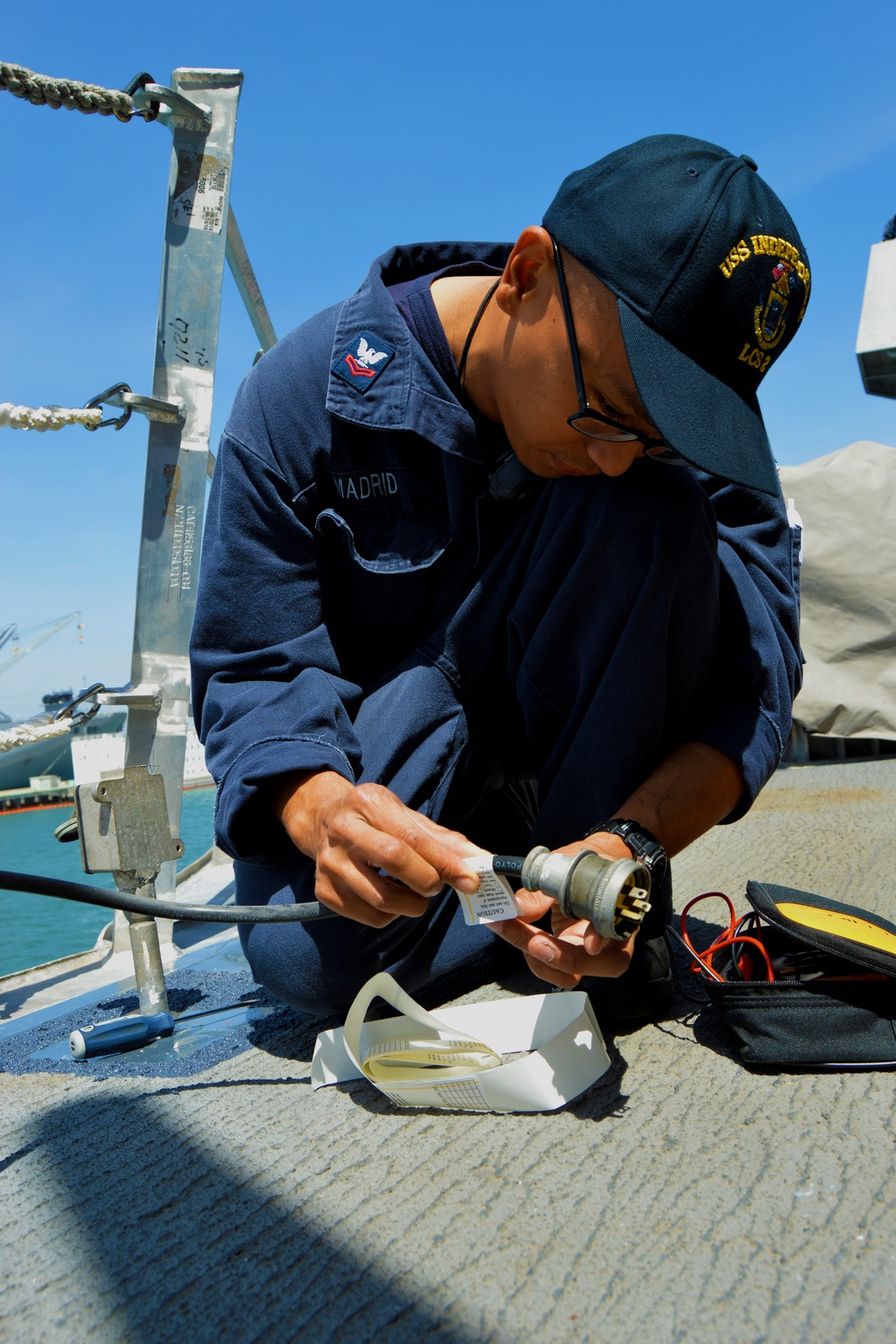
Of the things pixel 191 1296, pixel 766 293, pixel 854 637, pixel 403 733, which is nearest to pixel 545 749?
pixel 403 733

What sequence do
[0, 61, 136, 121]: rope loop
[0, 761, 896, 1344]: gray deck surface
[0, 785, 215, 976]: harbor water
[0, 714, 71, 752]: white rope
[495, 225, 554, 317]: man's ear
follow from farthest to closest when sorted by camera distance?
1. [0, 785, 215, 976]: harbor water
2. [0, 714, 71, 752]: white rope
3. [0, 61, 136, 121]: rope loop
4. [495, 225, 554, 317]: man's ear
5. [0, 761, 896, 1344]: gray deck surface

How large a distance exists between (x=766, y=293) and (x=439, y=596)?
1.93ft

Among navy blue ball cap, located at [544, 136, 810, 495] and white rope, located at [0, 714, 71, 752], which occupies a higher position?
navy blue ball cap, located at [544, 136, 810, 495]

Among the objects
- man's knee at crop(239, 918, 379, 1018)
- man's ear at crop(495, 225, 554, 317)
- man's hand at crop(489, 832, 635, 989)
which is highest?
man's ear at crop(495, 225, 554, 317)

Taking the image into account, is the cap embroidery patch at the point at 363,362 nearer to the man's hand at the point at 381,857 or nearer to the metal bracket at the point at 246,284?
the man's hand at the point at 381,857

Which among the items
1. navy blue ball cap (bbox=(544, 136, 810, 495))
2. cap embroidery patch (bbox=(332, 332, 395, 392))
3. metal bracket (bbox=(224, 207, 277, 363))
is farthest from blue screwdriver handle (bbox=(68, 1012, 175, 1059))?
metal bracket (bbox=(224, 207, 277, 363))

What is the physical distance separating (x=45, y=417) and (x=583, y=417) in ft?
4.13

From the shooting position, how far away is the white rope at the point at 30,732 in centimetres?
180

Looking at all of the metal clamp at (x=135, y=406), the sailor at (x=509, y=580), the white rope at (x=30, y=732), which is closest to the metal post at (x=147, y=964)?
the sailor at (x=509, y=580)

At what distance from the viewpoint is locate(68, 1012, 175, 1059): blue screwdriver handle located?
124cm

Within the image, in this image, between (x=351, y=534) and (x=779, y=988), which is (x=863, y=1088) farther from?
(x=351, y=534)

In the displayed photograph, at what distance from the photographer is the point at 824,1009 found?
38.5 inches

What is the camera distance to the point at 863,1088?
3.08 feet

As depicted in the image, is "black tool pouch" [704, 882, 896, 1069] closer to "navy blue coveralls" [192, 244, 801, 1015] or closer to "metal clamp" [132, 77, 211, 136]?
"navy blue coveralls" [192, 244, 801, 1015]
